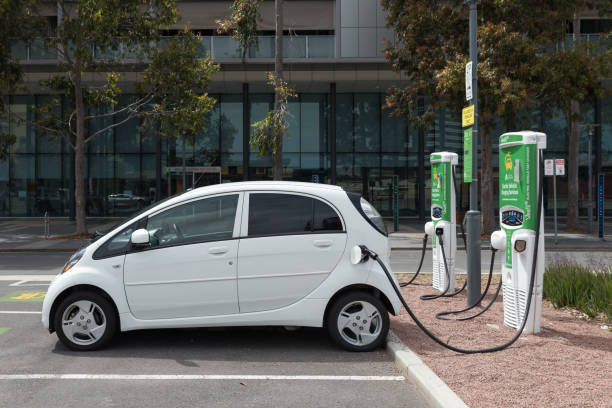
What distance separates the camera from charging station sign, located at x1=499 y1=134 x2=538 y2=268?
6.38 meters

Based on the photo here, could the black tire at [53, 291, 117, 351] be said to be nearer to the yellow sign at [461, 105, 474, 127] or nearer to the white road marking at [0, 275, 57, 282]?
the yellow sign at [461, 105, 474, 127]

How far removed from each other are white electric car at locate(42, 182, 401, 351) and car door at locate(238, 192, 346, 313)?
10mm

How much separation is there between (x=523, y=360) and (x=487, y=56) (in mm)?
14009

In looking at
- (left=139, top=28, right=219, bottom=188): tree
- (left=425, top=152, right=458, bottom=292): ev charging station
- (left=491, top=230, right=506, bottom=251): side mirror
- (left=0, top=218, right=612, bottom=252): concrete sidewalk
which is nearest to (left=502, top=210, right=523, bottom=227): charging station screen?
(left=491, top=230, right=506, bottom=251): side mirror

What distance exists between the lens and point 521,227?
6480 millimetres

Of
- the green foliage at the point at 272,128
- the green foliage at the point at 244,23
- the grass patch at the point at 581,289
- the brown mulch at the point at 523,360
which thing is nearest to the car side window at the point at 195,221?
the brown mulch at the point at 523,360

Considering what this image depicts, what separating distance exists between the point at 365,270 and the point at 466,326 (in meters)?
1.68

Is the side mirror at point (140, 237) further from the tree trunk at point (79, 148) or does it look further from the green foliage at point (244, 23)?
the tree trunk at point (79, 148)

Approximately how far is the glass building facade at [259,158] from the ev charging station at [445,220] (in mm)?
21662

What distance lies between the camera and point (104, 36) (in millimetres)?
18688

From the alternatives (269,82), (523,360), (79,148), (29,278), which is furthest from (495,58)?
(79,148)

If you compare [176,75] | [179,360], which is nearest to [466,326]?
[179,360]

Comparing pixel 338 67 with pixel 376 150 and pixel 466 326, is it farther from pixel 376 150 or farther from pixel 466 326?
pixel 466 326

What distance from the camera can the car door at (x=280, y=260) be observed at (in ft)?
19.5
